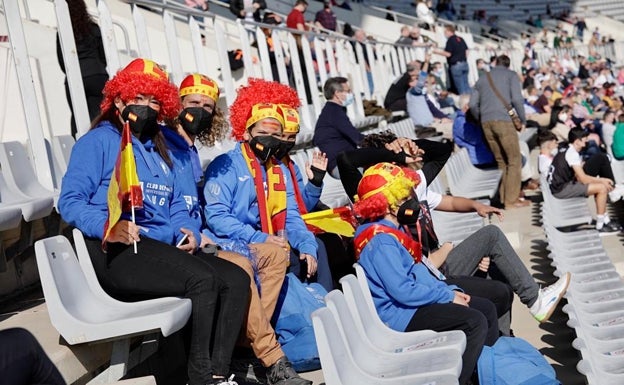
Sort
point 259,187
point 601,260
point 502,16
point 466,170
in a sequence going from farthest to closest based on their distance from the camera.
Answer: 1. point 502,16
2. point 466,170
3. point 601,260
4. point 259,187

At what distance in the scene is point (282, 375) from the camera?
15.2 feet

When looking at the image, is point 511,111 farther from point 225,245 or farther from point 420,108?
point 225,245

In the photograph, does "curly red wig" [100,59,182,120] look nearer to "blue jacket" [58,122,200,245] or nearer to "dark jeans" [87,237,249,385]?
"blue jacket" [58,122,200,245]

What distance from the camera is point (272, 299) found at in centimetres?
499

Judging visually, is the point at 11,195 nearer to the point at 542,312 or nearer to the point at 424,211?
the point at 424,211

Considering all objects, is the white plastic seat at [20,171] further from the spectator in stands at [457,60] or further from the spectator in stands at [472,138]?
the spectator in stands at [457,60]

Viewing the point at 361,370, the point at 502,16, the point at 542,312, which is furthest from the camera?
the point at 502,16

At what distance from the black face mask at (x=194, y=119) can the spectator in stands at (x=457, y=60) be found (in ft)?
50.6

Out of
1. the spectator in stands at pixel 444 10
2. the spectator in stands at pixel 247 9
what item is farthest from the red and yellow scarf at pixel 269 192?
the spectator in stands at pixel 444 10

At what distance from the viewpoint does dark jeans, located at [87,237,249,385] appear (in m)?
4.37

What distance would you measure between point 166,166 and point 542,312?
8.47 feet

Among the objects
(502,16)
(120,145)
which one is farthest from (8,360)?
(502,16)

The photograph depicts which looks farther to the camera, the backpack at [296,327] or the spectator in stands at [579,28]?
the spectator in stands at [579,28]

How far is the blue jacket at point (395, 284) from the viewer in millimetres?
5121
